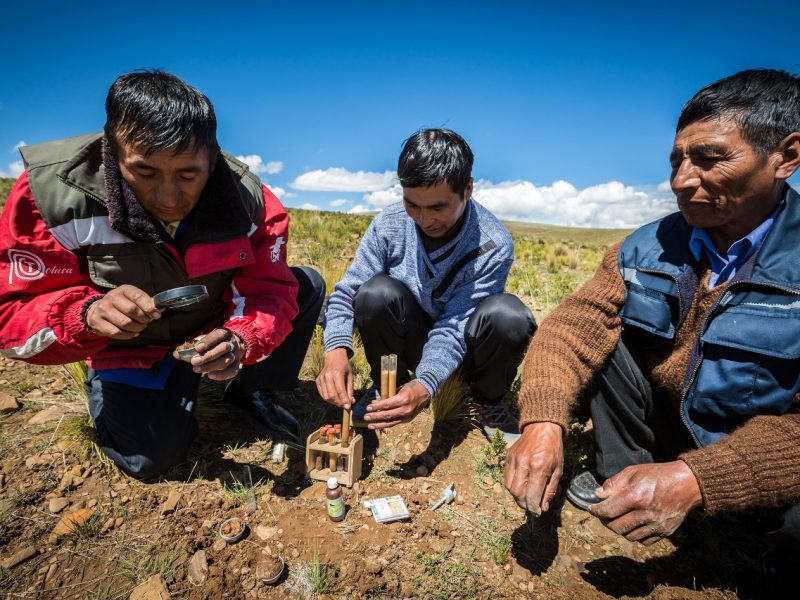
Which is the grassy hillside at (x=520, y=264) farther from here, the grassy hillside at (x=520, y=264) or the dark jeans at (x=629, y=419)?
the dark jeans at (x=629, y=419)

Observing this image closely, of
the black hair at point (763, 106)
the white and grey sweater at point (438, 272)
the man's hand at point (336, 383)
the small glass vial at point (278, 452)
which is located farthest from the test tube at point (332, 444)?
the black hair at point (763, 106)

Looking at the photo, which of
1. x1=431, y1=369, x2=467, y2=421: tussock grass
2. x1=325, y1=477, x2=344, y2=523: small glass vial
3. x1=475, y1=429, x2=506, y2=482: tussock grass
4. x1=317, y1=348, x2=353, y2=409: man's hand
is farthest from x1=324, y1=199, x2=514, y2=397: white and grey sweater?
x1=325, y1=477, x2=344, y2=523: small glass vial

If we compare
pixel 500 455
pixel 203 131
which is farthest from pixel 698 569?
pixel 203 131

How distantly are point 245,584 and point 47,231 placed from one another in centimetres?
169

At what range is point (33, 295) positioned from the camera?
75.2 inches

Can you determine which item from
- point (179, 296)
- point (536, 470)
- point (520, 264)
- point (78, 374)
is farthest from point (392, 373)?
point (520, 264)

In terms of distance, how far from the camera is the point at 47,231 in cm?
184

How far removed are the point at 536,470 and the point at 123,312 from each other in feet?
5.54

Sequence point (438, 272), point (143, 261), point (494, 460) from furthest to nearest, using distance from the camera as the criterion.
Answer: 1. point (438, 272)
2. point (494, 460)
3. point (143, 261)

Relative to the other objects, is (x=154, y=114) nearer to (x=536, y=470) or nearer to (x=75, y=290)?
(x=75, y=290)

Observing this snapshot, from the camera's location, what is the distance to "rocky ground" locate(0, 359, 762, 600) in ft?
5.74

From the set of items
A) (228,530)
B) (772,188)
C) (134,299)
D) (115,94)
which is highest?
(115,94)

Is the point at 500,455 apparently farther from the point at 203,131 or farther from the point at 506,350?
the point at 203,131

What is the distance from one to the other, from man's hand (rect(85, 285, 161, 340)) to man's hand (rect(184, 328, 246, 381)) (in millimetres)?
221
